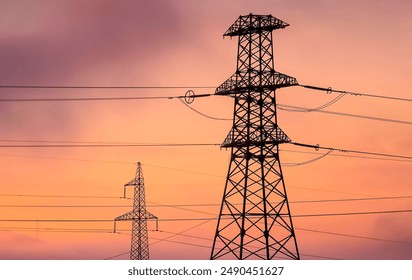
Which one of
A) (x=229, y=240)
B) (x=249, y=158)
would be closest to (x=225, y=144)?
(x=249, y=158)

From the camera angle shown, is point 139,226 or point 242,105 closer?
point 242,105

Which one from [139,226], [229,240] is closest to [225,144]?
[229,240]
